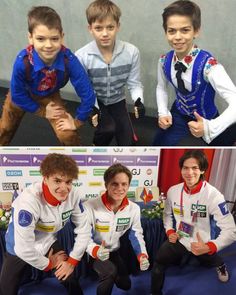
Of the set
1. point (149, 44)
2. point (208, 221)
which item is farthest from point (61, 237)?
point (149, 44)

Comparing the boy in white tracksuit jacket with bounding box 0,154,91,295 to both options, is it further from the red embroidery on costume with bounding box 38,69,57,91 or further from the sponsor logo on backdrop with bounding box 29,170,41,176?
the red embroidery on costume with bounding box 38,69,57,91

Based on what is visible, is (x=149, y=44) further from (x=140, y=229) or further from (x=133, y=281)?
(x=133, y=281)

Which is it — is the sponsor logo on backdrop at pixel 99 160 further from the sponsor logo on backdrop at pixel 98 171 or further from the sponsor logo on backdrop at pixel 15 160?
the sponsor logo on backdrop at pixel 15 160

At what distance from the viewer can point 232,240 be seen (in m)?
1.66

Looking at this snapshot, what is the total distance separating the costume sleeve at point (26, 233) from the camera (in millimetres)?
1428

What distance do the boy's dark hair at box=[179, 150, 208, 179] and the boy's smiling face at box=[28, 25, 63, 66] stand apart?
855 mm

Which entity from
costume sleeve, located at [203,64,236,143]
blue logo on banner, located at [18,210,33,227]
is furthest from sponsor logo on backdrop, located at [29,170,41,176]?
costume sleeve, located at [203,64,236,143]

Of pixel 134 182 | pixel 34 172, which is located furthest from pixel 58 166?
pixel 134 182

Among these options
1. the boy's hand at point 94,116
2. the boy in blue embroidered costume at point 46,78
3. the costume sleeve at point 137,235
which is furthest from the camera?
the boy's hand at point 94,116

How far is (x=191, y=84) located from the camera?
1.90m

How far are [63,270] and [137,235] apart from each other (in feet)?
1.23

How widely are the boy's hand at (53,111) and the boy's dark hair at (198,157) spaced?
0.88m

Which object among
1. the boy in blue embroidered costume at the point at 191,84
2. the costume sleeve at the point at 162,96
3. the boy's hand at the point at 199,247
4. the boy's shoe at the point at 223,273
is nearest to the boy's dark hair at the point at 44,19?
the boy in blue embroidered costume at the point at 191,84

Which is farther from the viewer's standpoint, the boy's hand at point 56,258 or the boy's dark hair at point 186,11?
the boy's dark hair at point 186,11
